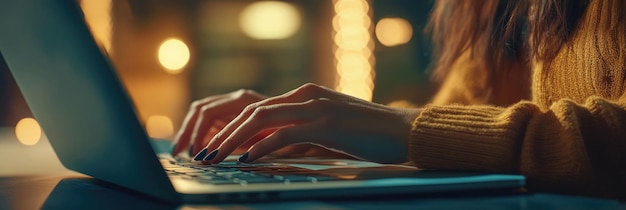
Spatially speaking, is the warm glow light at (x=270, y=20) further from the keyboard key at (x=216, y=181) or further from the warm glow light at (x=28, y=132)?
the keyboard key at (x=216, y=181)

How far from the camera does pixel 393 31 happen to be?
394 cm

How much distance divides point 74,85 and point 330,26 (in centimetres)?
374

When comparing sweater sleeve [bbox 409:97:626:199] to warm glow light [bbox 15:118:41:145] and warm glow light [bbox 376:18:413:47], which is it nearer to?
warm glow light [bbox 15:118:41:145]

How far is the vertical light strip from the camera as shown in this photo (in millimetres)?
3723

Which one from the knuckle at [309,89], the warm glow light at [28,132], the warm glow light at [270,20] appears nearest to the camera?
the knuckle at [309,89]

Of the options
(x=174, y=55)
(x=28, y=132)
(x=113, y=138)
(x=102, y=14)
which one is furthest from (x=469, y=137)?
(x=174, y=55)

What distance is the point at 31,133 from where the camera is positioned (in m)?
1.68

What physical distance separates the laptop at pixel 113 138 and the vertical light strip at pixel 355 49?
310 centimetres

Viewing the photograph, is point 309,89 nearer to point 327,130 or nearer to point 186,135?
point 327,130

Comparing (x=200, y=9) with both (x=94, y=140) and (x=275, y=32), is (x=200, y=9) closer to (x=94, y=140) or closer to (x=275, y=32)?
(x=275, y=32)

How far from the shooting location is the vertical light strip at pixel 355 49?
12.2 ft

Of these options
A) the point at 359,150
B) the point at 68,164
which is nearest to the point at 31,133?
the point at 68,164

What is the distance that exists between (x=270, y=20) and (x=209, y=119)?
10.8ft

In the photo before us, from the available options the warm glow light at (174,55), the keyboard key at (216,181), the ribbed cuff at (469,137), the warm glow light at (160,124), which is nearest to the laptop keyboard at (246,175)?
the keyboard key at (216,181)
